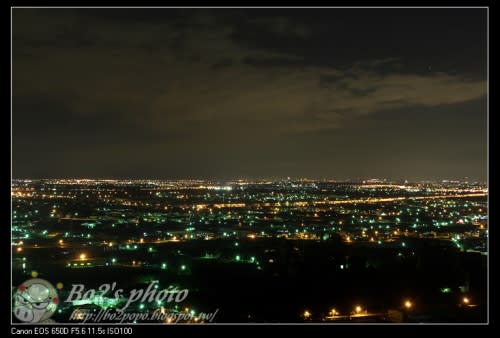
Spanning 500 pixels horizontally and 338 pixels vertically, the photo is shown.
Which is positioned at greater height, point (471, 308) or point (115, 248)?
point (115, 248)

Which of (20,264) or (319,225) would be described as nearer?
(20,264)

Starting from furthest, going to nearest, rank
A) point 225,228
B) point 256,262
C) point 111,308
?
point 225,228 < point 256,262 < point 111,308

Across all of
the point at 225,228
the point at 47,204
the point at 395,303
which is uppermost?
the point at 47,204

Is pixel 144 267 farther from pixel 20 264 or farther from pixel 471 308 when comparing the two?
pixel 471 308
